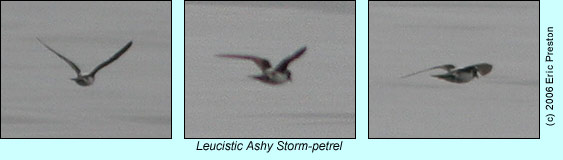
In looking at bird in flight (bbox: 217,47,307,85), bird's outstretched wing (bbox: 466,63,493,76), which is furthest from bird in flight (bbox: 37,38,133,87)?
bird's outstretched wing (bbox: 466,63,493,76)

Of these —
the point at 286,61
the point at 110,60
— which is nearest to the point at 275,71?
the point at 286,61

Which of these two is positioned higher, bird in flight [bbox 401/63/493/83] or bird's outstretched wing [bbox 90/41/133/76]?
bird's outstretched wing [bbox 90/41/133/76]

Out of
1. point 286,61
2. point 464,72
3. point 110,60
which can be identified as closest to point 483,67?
point 464,72

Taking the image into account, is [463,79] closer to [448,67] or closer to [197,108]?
[448,67]

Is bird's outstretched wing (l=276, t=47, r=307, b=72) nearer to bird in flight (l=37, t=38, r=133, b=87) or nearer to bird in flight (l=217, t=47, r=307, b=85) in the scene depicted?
bird in flight (l=217, t=47, r=307, b=85)

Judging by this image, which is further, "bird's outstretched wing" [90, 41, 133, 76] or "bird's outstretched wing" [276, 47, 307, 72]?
"bird's outstretched wing" [90, 41, 133, 76]

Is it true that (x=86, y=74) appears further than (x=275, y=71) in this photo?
Yes

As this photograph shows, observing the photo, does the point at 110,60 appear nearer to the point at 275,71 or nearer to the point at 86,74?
the point at 86,74

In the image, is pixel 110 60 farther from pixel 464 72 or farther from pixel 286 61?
pixel 464 72

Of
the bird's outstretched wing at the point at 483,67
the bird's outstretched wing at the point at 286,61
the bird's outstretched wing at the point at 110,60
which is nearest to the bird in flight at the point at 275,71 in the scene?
the bird's outstretched wing at the point at 286,61

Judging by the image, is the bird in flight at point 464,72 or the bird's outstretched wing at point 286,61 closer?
the bird's outstretched wing at point 286,61

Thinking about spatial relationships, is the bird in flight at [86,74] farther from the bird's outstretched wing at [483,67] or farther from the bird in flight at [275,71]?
the bird's outstretched wing at [483,67]
